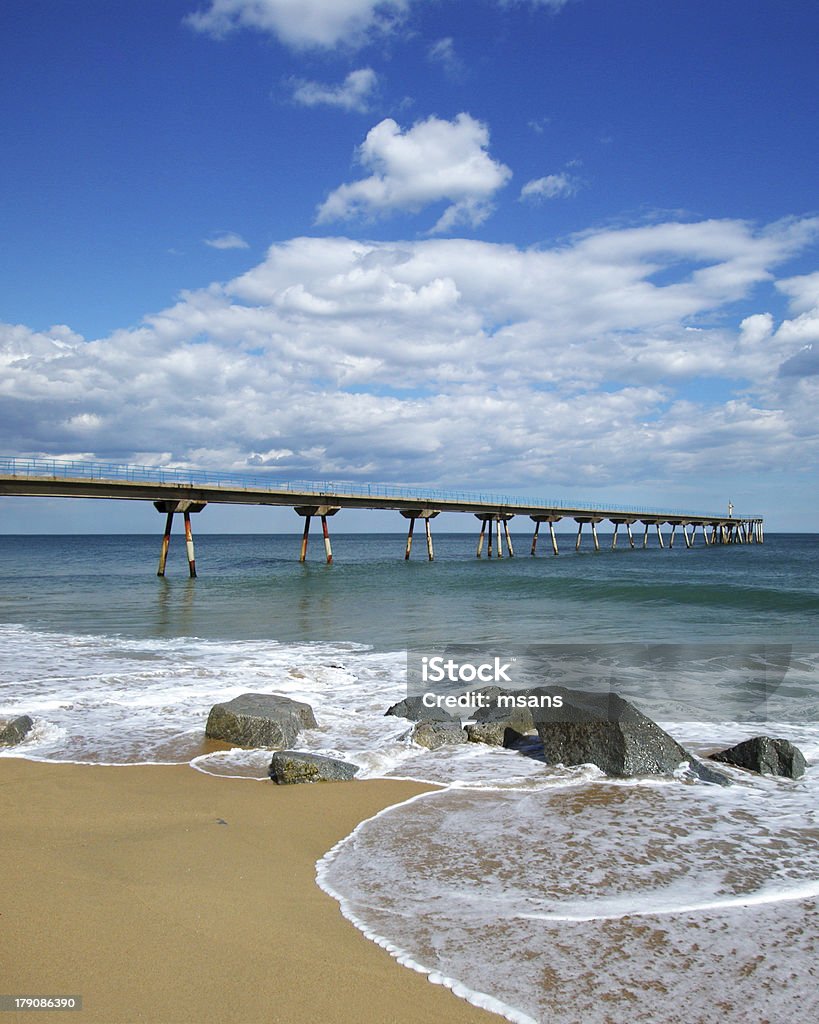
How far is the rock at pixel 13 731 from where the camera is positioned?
7.44 metres

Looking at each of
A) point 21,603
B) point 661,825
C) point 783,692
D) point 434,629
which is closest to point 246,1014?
point 661,825

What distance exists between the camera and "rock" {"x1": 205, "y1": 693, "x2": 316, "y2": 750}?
7.59m

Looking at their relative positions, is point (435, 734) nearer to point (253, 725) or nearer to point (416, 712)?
point (416, 712)

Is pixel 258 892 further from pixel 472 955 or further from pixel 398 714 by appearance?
pixel 398 714

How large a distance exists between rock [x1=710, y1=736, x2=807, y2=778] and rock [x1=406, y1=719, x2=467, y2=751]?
293cm

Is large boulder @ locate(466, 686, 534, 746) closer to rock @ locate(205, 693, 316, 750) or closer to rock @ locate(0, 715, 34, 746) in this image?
rock @ locate(205, 693, 316, 750)

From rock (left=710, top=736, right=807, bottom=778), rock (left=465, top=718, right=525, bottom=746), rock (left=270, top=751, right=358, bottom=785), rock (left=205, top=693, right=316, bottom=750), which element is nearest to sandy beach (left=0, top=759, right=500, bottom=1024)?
rock (left=270, top=751, right=358, bottom=785)

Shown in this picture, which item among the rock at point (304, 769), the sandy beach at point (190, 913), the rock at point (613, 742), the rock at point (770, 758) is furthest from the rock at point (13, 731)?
the rock at point (770, 758)

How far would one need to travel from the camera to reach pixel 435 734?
7805mm

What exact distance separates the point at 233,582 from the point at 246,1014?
35824 mm

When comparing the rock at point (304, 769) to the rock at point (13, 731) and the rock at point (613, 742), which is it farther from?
the rock at point (13, 731)

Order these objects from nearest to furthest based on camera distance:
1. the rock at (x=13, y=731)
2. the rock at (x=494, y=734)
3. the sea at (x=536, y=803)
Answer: the sea at (x=536, y=803)
the rock at (x=13, y=731)
the rock at (x=494, y=734)

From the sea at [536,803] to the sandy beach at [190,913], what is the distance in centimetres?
25

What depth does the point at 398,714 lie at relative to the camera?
357 inches
